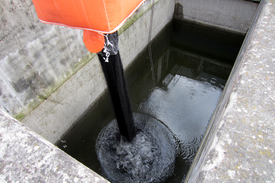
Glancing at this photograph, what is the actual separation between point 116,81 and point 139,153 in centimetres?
158

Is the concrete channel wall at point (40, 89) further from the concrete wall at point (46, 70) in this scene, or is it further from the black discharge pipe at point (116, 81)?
the black discharge pipe at point (116, 81)

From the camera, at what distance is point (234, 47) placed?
18.9ft

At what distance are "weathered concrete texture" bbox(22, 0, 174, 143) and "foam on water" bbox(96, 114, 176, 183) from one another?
762 mm

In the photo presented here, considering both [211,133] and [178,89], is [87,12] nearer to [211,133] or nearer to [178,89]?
[211,133]

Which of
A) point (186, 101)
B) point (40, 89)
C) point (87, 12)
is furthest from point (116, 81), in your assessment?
point (186, 101)

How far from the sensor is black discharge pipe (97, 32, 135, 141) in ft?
6.86

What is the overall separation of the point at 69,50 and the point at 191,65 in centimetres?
360

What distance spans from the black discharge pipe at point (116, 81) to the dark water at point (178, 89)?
2.65 feet

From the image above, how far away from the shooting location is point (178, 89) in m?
4.44

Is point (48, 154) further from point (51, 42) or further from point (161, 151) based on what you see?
point (161, 151)

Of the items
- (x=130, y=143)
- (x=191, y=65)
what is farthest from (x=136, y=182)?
(x=191, y=65)

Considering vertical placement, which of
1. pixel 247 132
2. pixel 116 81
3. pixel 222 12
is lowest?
pixel 222 12

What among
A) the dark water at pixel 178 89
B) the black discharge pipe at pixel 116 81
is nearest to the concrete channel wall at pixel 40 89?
the dark water at pixel 178 89

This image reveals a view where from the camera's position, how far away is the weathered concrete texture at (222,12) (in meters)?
5.60
